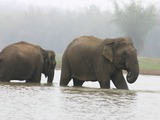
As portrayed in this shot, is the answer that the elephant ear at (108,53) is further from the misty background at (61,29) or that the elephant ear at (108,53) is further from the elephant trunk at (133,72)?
the misty background at (61,29)

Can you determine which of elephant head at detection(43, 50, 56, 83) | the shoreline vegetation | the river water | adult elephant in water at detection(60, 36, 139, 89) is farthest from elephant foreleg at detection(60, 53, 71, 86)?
the shoreline vegetation

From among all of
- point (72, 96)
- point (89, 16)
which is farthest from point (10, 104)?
point (89, 16)

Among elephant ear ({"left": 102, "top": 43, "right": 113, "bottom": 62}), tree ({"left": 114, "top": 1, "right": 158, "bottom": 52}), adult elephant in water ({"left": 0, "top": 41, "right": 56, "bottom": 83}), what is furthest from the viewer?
tree ({"left": 114, "top": 1, "right": 158, "bottom": 52})

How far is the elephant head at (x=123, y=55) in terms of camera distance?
66.2 ft

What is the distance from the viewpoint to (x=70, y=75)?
22.5 meters

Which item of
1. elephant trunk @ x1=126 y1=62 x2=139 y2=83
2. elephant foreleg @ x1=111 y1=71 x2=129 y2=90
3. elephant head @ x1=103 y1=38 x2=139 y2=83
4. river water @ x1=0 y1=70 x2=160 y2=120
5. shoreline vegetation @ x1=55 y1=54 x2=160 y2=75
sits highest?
shoreline vegetation @ x1=55 y1=54 x2=160 y2=75

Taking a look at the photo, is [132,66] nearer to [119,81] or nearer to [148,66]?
[119,81]

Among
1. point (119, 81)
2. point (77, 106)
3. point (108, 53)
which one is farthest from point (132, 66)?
point (77, 106)

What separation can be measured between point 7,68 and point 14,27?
402ft

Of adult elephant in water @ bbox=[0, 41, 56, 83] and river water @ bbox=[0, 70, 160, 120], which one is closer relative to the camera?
river water @ bbox=[0, 70, 160, 120]

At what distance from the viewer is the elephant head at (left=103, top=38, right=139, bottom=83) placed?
20.2 metres

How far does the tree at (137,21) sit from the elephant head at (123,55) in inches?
2895

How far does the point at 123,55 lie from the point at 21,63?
481 cm

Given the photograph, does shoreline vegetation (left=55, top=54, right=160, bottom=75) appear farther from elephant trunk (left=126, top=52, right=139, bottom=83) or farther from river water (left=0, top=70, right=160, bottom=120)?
river water (left=0, top=70, right=160, bottom=120)
